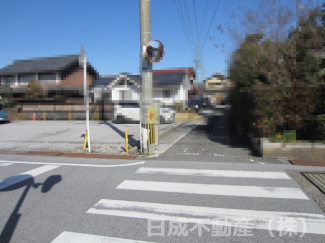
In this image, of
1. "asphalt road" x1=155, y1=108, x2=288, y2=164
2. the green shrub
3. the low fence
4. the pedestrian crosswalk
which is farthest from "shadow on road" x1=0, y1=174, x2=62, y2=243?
the low fence

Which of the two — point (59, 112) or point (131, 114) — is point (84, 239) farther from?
point (59, 112)

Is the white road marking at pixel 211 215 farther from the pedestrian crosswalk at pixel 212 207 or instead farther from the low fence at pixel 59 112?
the low fence at pixel 59 112

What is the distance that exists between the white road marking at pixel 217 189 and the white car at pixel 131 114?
12.5 meters

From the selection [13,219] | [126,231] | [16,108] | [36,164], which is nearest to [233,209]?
[126,231]

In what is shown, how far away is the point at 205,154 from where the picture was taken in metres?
8.12

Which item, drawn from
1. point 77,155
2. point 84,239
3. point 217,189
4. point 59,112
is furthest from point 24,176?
point 59,112

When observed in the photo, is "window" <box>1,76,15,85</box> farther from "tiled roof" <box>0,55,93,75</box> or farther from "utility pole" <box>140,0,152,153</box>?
"utility pole" <box>140,0,152,153</box>

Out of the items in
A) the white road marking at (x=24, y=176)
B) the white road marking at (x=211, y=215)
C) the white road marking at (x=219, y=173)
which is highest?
the white road marking at (x=219, y=173)

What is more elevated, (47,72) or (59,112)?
(47,72)

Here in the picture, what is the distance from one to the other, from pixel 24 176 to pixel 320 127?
26.5 feet

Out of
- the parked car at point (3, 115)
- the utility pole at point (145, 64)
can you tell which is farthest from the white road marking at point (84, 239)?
the parked car at point (3, 115)

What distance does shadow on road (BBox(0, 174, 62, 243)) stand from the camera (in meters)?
3.37

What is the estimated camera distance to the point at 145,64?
8383 mm

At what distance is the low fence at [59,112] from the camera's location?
71.9ft
